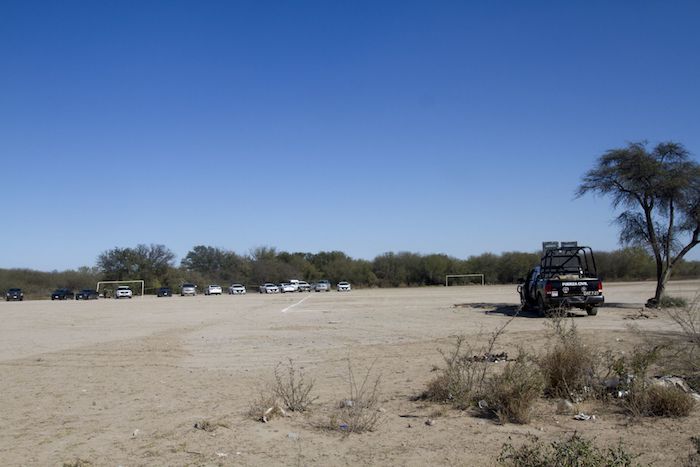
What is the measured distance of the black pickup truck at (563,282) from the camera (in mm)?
22438

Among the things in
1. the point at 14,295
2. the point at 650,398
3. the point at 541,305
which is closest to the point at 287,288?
the point at 14,295

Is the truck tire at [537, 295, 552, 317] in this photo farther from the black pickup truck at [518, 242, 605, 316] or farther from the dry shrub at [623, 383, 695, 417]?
the dry shrub at [623, 383, 695, 417]

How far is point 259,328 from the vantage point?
72.2ft

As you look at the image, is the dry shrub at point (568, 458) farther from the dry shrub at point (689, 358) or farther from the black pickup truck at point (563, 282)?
the black pickup truck at point (563, 282)

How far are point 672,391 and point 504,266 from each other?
92557 millimetres

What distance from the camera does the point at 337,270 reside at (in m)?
112

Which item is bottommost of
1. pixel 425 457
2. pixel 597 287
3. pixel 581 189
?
pixel 425 457

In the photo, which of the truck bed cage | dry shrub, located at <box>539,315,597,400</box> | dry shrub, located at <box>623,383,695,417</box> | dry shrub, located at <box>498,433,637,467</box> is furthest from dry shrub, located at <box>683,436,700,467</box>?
the truck bed cage

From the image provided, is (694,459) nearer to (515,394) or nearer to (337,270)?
(515,394)

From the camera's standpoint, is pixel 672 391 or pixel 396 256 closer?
pixel 672 391

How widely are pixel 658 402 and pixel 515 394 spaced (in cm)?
169

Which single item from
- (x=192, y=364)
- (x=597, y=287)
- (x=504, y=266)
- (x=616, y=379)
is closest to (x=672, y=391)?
(x=616, y=379)

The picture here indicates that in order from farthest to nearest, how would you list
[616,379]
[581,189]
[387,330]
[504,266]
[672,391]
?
[504,266] → [581,189] → [387,330] → [616,379] → [672,391]

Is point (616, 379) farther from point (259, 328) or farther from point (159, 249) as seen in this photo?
point (159, 249)
